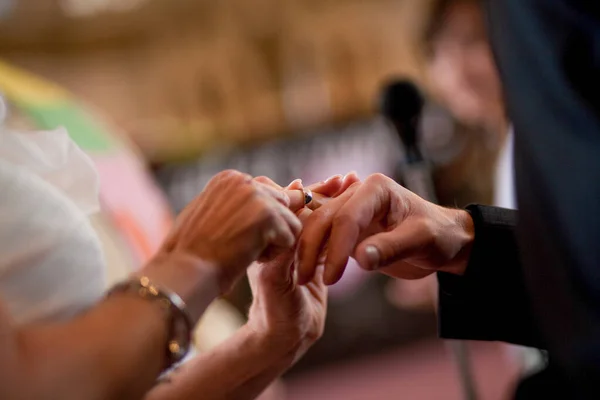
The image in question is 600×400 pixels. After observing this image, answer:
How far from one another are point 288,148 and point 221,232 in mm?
2334

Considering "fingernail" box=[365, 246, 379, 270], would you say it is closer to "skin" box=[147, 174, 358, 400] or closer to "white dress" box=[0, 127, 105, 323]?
"skin" box=[147, 174, 358, 400]

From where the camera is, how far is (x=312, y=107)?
2850 millimetres

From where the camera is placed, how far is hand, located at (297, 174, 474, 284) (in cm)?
50

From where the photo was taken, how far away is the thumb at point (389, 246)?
491 millimetres

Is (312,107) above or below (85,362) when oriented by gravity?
below

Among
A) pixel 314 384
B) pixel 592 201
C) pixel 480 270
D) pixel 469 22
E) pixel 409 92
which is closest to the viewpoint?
pixel 592 201

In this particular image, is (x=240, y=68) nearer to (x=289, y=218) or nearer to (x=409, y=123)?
(x=409, y=123)

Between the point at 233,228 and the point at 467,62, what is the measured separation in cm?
115

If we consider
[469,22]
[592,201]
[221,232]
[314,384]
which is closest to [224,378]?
[221,232]

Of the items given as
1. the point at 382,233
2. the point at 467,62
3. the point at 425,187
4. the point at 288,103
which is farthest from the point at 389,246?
the point at 288,103

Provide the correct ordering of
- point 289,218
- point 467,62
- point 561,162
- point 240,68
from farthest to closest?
1. point 240,68
2. point 467,62
3. point 289,218
4. point 561,162

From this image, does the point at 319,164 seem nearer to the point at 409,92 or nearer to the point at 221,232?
the point at 409,92

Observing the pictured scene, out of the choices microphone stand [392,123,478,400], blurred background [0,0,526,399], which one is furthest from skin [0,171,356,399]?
blurred background [0,0,526,399]

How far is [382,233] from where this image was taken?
0.52m
